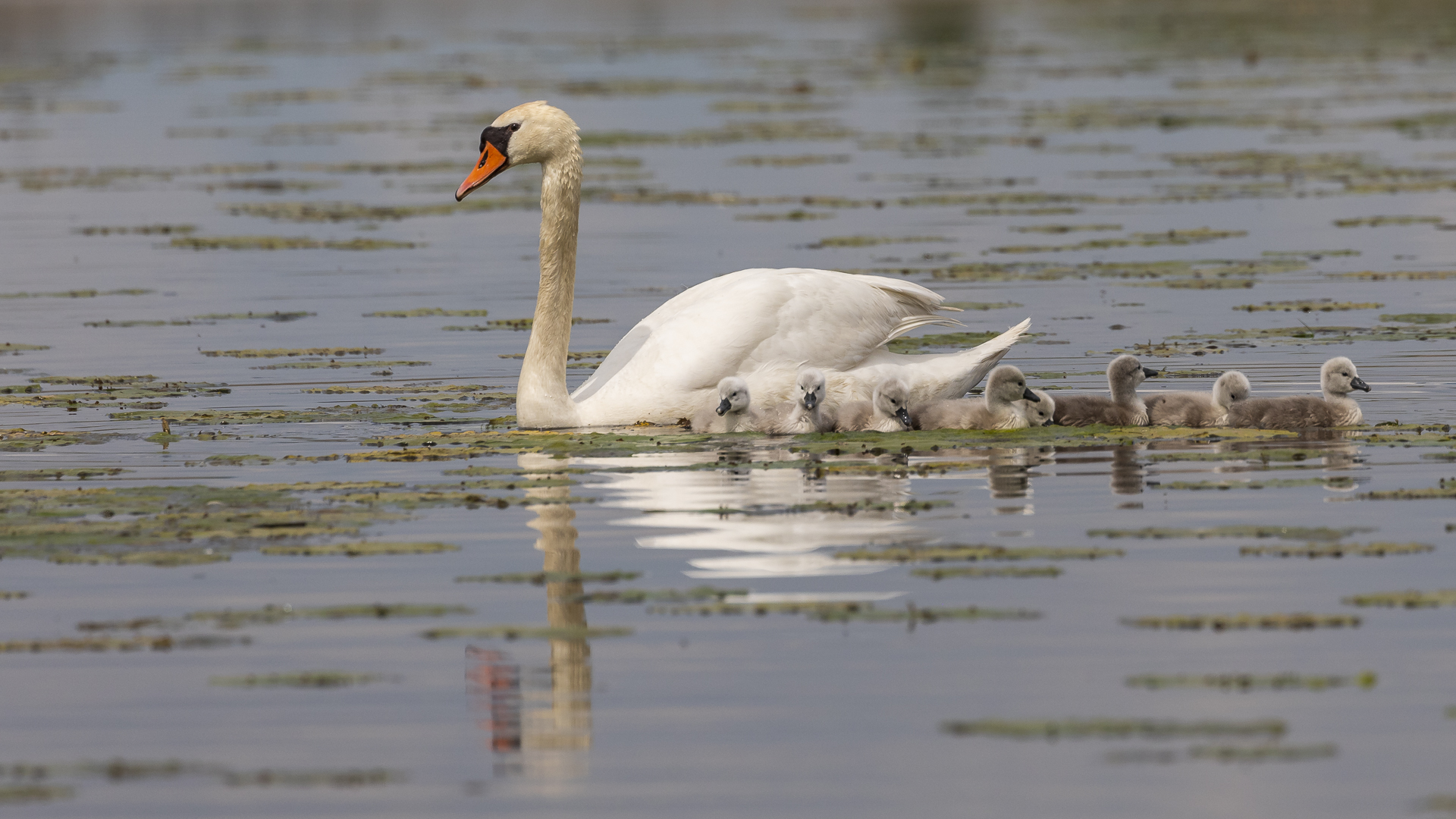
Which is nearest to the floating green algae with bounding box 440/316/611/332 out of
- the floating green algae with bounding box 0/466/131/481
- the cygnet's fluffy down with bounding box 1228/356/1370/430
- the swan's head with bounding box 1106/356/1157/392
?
the floating green algae with bounding box 0/466/131/481

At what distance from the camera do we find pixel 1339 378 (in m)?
13.8

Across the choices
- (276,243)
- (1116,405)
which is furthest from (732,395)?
(276,243)

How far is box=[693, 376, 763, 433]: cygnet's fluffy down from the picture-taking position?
557 inches

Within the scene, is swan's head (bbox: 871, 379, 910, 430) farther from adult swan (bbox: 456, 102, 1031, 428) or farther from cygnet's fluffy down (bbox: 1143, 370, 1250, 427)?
cygnet's fluffy down (bbox: 1143, 370, 1250, 427)

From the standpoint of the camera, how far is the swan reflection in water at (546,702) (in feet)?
25.4

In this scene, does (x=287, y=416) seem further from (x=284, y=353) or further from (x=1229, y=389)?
(x=1229, y=389)

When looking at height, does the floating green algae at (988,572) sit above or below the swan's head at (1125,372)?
below

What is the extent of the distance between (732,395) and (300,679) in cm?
587

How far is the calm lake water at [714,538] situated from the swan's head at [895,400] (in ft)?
1.40

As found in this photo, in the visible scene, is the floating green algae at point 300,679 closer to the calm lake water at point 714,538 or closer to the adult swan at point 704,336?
the calm lake water at point 714,538

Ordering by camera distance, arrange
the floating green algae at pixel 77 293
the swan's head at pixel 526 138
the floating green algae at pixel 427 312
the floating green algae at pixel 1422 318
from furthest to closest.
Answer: the floating green algae at pixel 77 293, the floating green algae at pixel 427 312, the floating green algae at pixel 1422 318, the swan's head at pixel 526 138

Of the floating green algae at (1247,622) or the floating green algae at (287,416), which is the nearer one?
the floating green algae at (1247,622)

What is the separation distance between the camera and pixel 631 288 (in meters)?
23.6

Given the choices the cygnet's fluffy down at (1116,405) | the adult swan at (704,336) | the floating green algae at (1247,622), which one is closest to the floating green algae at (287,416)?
the adult swan at (704,336)
